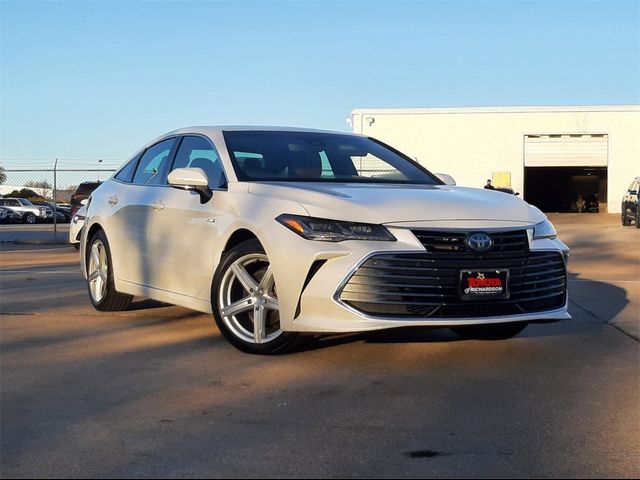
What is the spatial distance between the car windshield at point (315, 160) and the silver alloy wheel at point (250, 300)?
693 mm

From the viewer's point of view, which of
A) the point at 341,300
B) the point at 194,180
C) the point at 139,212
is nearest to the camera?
the point at 341,300

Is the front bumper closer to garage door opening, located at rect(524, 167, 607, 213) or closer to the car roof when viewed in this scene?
the car roof

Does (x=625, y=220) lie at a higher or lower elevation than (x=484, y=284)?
lower

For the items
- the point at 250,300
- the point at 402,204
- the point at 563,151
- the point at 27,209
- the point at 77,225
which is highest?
the point at 563,151

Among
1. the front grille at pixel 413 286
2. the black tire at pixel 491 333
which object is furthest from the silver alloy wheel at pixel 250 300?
the black tire at pixel 491 333

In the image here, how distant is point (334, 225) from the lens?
16.2ft

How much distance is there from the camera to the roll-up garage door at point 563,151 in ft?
139

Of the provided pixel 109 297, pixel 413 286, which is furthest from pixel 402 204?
pixel 109 297

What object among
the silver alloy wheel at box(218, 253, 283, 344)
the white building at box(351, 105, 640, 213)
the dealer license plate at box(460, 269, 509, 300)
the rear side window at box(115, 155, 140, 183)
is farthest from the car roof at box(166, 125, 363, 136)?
the white building at box(351, 105, 640, 213)

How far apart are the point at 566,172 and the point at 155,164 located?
4684 cm

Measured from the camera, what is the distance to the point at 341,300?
16.0ft

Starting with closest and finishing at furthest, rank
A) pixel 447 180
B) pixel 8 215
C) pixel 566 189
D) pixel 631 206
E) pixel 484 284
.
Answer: pixel 484 284, pixel 447 180, pixel 631 206, pixel 8 215, pixel 566 189

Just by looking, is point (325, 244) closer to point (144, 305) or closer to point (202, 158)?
point (202, 158)

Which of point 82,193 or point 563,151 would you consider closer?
point 82,193
